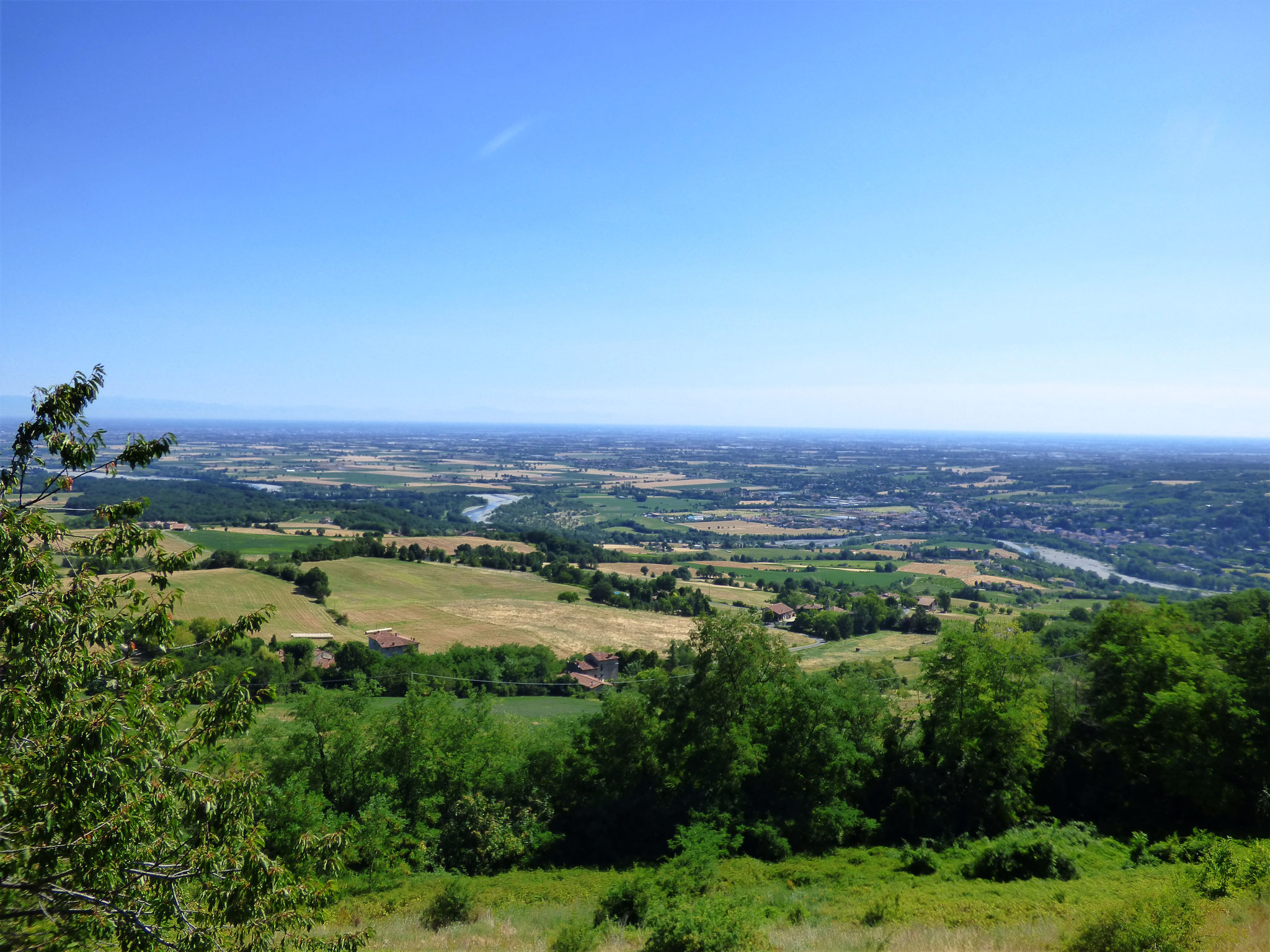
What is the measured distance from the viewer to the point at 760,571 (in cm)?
9194

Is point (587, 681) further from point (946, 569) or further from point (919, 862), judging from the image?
point (946, 569)

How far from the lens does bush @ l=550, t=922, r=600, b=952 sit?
43.5ft

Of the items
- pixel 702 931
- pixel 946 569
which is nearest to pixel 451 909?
pixel 702 931

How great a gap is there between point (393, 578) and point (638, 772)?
54.6 meters

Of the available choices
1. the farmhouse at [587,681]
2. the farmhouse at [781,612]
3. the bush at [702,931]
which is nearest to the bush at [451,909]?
the bush at [702,931]

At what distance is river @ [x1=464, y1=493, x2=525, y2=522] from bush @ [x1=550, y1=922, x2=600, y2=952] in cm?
12384

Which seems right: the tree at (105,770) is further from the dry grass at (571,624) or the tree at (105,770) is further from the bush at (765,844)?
the dry grass at (571,624)

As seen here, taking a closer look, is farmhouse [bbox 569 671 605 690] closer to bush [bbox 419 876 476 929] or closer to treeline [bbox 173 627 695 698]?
treeline [bbox 173 627 695 698]

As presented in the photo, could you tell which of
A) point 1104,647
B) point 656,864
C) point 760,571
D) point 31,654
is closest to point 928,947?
point 656,864

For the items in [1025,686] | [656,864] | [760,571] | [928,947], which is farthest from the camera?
[760,571]

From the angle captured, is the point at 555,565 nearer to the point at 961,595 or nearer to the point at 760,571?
the point at 760,571

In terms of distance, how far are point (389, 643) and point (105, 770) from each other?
154 feet

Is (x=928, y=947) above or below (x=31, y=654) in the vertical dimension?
below

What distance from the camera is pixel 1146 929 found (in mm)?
10430
